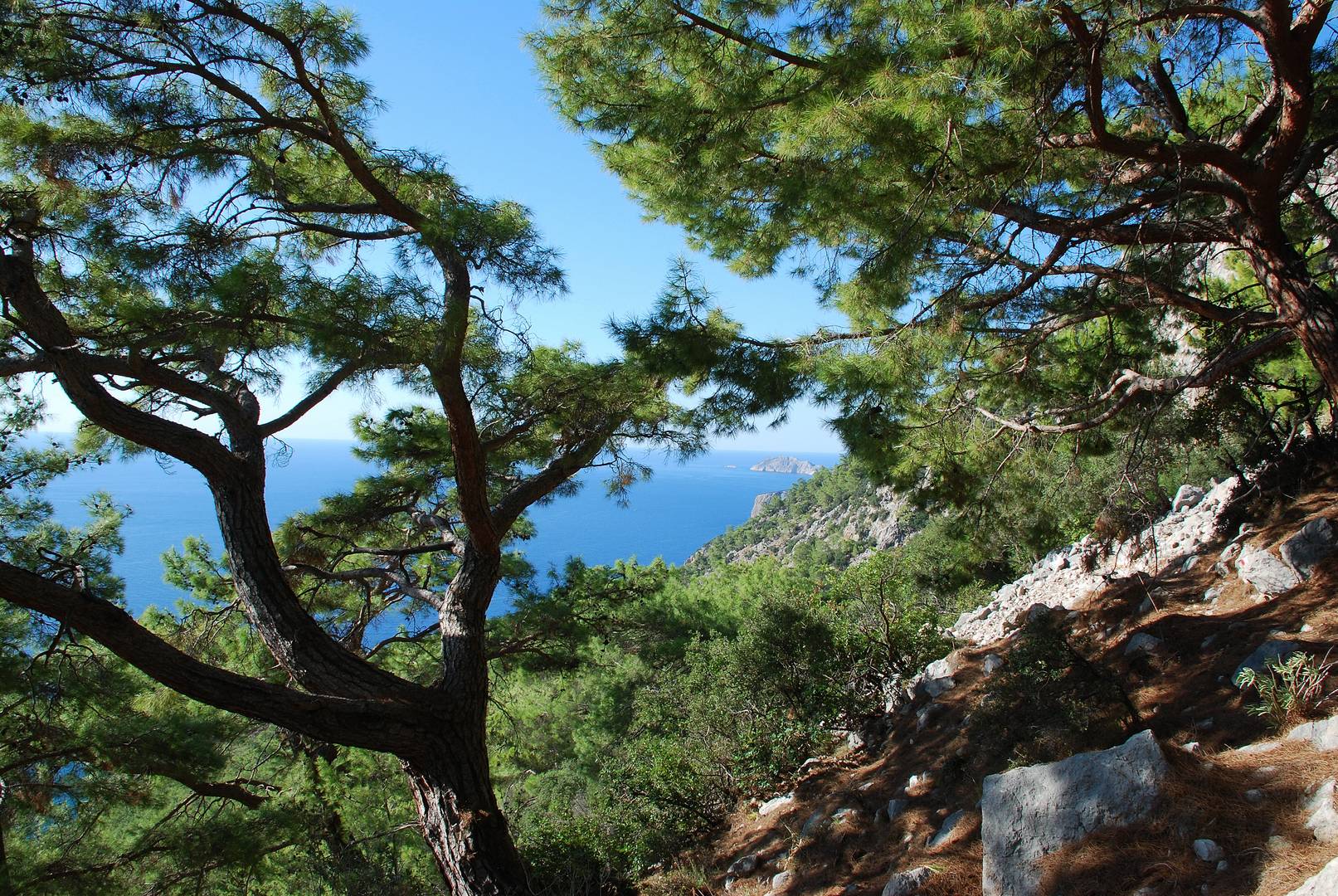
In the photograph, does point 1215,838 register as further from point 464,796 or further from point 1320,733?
point 464,796

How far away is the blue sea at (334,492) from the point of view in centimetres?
556

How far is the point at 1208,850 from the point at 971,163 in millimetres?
2796

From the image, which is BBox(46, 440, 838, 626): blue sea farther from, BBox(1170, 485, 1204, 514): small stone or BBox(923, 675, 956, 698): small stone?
BBox(1170, 485, 1204, 514): small stone

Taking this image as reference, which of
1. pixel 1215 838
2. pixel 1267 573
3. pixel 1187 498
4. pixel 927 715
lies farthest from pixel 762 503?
pixel 1215 838

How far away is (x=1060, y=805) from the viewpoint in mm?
2502

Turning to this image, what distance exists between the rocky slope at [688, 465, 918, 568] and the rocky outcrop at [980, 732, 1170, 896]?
40.1 m

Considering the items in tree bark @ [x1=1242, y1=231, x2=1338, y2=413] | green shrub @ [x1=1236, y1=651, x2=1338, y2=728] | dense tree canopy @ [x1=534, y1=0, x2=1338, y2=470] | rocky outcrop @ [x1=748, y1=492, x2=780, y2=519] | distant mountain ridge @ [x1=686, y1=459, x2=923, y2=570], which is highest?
rocky outcrop @ [x1=748, y1=492, x2=780, y2=519]

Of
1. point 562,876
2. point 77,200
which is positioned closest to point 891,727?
point 562,876

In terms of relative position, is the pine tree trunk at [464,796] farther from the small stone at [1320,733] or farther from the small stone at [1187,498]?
the small stone at [1187,498]

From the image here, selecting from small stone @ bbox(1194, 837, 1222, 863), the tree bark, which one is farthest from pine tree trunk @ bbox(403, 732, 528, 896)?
the tree bark

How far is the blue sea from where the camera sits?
5559mm

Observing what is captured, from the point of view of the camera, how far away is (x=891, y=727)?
19.0 feet

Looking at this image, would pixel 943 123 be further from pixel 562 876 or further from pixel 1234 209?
pixel 562 876

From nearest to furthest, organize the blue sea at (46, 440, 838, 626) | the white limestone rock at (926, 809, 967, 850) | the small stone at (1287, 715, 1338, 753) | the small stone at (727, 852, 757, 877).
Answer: the small stone at (1287, 715, 1338, 753)
the white limestone rock at (926, 809, 967, 850)
the small stone at (727, 852, 757, 877)
the blue sea at (46, 440, 838, 626)
